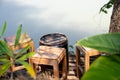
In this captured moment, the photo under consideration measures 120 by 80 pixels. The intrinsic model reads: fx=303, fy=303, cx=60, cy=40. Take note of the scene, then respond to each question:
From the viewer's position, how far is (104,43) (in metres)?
1.35

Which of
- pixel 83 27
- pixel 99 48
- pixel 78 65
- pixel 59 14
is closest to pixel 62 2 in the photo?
pixel 59 14

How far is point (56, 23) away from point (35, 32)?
0.89 metres

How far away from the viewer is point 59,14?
898cm

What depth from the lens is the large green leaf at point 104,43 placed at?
1320 millimetres

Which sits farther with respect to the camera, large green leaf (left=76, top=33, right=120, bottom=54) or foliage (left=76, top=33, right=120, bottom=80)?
large green leaf (left=76, top=33, right=120, bottom=54)

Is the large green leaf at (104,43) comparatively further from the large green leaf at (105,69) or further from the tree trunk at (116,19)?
the tree trunk at (116,19)

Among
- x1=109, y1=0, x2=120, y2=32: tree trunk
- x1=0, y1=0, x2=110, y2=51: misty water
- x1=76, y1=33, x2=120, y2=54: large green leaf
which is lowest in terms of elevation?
x1=0, y1=0, x2=110, y2=51: misty water

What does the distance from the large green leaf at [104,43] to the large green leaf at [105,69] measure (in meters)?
0.06

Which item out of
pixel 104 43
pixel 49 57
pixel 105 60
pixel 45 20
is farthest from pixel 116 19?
pixel 45 20

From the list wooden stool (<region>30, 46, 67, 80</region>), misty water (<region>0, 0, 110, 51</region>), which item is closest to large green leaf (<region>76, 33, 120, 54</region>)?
wooden stool (<region>30, 46, 67, 80</region>)

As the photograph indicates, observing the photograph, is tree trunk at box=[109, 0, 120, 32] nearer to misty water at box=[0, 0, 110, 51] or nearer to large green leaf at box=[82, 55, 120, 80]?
large green leaf at box=[82, 55, 120, 80]

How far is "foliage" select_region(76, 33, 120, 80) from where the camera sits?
1.15 m

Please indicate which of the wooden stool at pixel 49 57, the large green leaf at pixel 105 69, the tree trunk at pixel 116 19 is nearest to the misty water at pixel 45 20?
the wooden stool at pixel 49 57

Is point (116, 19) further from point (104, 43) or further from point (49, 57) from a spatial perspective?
point (104, 43)
